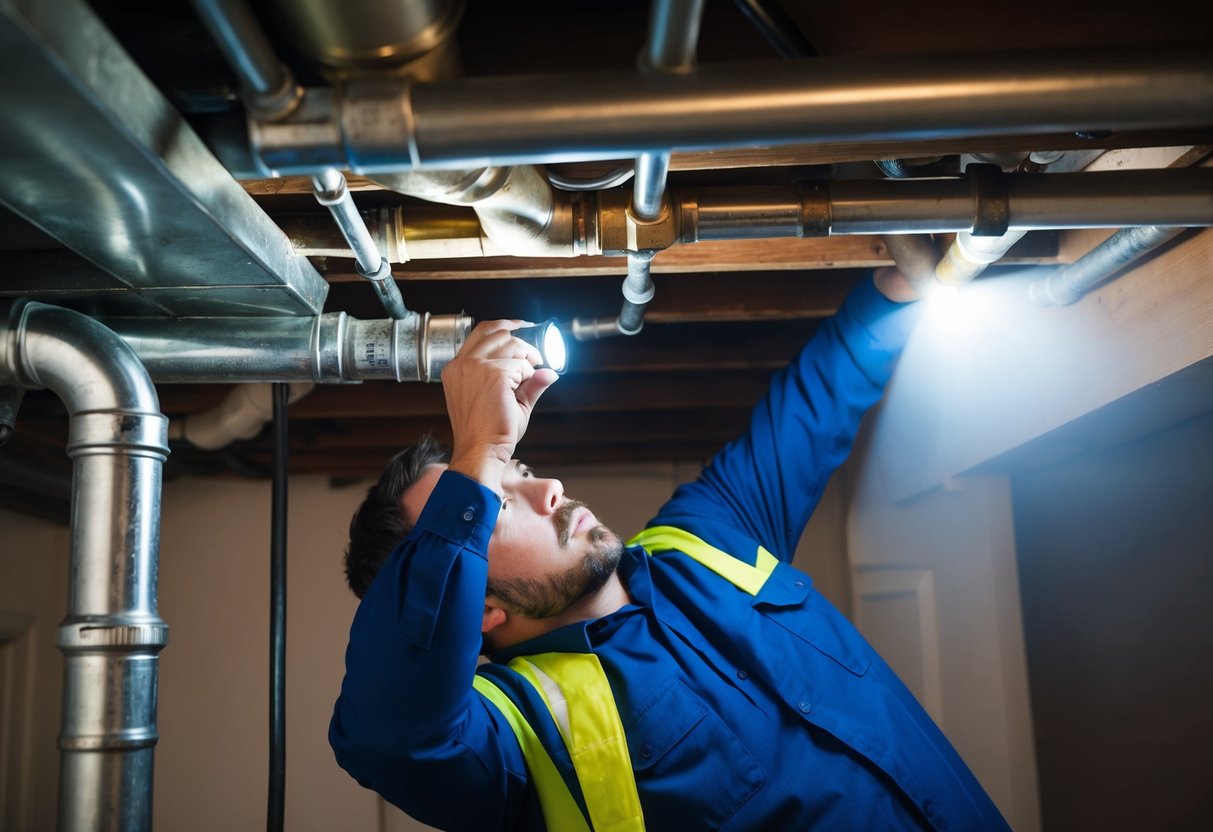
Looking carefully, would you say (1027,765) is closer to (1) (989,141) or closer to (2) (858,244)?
(2) (858,244)

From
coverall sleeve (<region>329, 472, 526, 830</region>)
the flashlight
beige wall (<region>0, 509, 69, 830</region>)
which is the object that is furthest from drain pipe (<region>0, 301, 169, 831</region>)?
beige wall (<region>0, 509, 69, 830</region>)

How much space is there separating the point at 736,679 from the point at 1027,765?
79cm

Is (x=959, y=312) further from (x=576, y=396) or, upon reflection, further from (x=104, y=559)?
(x=104, y=559)

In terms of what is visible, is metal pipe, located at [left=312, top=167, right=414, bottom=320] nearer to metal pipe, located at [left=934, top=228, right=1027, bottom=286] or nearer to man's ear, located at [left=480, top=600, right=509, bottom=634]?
man's ear, located at [left=480, top=600, right=509, bottom=634]

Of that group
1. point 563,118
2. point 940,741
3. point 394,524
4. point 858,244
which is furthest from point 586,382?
point 563,118

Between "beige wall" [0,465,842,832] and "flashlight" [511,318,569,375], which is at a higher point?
"flashlight" [511,318,569,375]

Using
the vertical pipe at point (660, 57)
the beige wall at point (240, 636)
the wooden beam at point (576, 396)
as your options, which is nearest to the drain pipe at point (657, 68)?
the vertical pipe at point (660, 57)

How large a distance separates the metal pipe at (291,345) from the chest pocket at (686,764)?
23.4 inches

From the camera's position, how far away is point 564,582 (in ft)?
5.01

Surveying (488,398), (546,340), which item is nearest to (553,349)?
(546,340)

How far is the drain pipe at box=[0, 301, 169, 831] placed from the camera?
1.08m

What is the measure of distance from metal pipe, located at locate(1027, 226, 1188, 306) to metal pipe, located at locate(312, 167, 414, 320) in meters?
0.92

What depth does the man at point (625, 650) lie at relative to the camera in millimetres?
1190

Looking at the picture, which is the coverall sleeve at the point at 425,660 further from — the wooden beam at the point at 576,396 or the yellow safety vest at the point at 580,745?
the wooden beam at the point at 576,396
